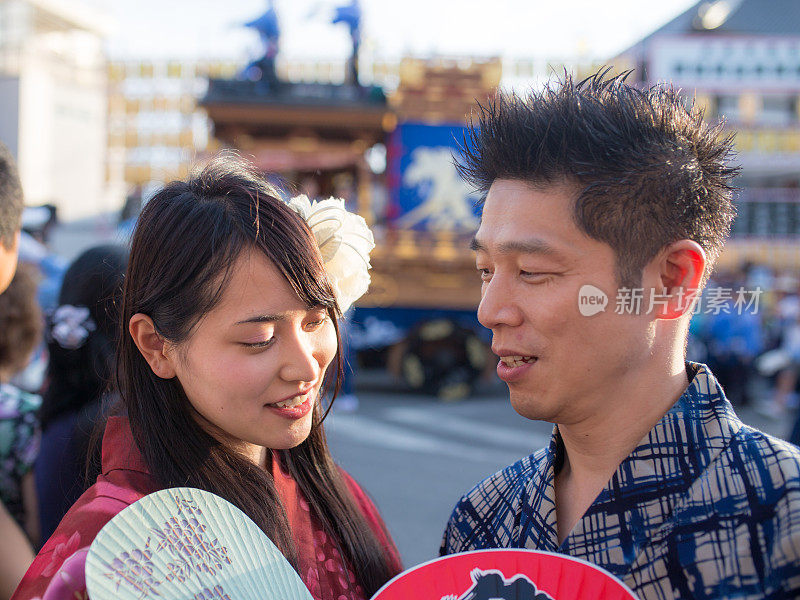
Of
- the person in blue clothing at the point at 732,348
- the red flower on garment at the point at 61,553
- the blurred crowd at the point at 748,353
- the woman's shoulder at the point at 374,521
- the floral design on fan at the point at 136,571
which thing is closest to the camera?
the floral design on fan at the point at 136,571

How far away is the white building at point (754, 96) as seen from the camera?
514 inches

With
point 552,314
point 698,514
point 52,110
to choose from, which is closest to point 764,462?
point 698,514

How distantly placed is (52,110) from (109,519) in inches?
678

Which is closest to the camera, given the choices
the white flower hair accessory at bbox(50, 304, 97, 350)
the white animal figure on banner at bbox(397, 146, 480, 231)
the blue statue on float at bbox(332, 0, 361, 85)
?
the white flower hair accessory at bbox(50, 304, 97, 350)

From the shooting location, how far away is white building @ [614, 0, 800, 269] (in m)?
13.1

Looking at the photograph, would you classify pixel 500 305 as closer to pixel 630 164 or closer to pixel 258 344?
pixel 630 164

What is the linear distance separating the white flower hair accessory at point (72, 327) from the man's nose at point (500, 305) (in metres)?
1.33

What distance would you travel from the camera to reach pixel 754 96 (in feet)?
46.2

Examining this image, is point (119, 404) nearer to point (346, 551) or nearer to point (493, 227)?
point (346, 551)

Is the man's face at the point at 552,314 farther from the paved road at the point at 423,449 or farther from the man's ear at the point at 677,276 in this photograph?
the paved road at the point at 423,449

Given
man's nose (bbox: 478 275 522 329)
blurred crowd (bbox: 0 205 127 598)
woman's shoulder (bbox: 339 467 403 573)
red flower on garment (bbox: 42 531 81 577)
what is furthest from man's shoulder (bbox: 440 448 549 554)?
blurred crowd (bbox: 0 205 127 598)

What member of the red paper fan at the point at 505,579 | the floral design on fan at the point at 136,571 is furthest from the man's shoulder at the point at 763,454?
the floral design on fan at the point at 136,571

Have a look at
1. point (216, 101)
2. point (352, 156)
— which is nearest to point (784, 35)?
point (352, 156)

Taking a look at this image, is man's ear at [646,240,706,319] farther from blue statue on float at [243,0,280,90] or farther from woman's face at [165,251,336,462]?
blue statue on float at [243,0,280,90]
